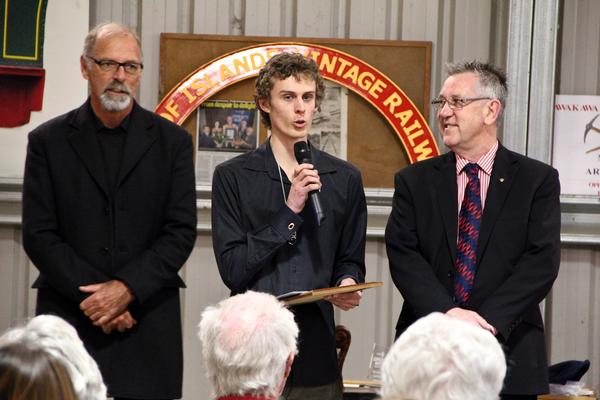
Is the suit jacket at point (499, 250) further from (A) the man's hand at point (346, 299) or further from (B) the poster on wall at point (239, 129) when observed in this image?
(B) the poster on wall at point (239, 129)

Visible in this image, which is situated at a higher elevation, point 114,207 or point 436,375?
point 114,207

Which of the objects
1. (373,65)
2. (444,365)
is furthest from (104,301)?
(373,65)

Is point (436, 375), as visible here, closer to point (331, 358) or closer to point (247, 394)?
point (247, 394)

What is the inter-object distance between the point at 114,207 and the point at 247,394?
1.33 metres

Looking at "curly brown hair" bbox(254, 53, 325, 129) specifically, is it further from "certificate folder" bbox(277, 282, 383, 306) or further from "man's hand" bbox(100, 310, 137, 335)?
"man's hand" bbox(100, 310, 137, 335)

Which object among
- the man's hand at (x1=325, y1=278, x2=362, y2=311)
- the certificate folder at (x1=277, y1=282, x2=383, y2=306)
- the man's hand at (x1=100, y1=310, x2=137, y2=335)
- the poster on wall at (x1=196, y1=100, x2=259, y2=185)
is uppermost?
the poster on wall at (x1=196, y1=100, x2=259, y2=185)

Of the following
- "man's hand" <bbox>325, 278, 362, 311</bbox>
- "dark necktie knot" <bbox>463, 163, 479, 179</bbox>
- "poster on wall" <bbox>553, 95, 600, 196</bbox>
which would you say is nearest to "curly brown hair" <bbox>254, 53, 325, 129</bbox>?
"dark necktie knot" <bbox>463, 163, 479, 179</bbox>

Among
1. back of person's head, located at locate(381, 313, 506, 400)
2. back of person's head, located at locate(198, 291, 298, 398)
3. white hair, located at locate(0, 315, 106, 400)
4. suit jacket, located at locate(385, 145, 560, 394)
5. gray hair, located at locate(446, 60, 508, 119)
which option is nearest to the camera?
white hair, located at locate(0, 315, 106, 400)

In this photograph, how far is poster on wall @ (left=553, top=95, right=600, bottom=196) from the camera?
218 inches

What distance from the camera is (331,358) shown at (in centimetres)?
355

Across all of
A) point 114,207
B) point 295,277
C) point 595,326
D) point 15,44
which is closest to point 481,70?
point 295,277

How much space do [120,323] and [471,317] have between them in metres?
1.14

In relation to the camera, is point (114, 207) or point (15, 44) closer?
point (114, 207)

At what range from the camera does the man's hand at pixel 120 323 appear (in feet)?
11.5
